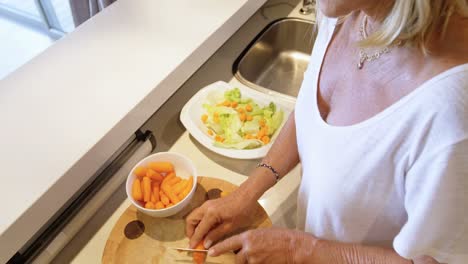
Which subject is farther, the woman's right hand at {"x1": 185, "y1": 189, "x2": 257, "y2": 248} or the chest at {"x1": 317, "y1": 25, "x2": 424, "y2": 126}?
the woman's right hand at {"x1": 185, "y1": 189, "x2": 257, "y2": 248}

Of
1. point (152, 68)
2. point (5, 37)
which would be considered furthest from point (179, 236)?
point (5, 37)

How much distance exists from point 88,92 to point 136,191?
0.26 metres

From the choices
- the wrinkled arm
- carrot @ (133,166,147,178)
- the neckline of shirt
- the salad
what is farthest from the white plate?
the neckline of shirt

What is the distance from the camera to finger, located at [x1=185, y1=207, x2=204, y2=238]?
79 centimetres

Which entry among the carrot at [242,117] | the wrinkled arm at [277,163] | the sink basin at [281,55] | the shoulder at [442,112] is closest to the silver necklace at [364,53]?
the shoulder at [442,112]

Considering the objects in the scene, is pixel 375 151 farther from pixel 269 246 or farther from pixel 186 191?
pixel 186 191

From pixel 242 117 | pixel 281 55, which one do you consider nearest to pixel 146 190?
pixel 242 117

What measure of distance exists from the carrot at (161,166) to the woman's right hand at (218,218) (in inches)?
4.6

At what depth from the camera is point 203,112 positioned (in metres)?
1.09

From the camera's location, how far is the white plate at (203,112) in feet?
3.22

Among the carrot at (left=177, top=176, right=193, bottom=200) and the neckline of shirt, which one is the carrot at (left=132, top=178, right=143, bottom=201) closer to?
the carrot at (left=177, top=176, right=193, bottom=200)

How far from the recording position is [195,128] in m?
1.03

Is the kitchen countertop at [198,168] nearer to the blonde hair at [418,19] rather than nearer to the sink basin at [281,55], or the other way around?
the sink basin at [281,55]

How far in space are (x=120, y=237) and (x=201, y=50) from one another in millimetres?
516
